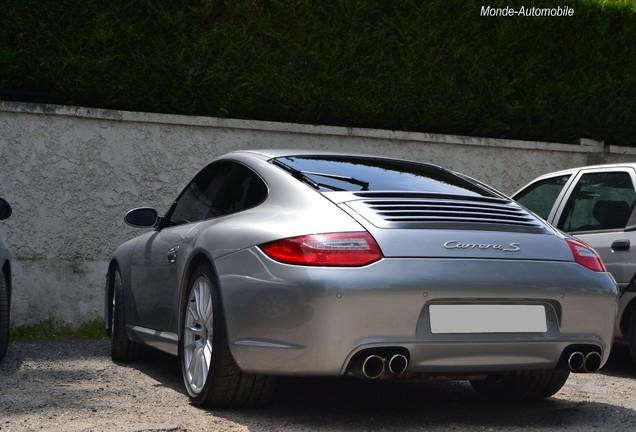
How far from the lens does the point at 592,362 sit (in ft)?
15.3

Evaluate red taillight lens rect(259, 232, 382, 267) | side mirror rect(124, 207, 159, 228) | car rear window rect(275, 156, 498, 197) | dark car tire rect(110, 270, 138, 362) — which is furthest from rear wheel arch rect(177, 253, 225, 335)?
dark car tire rect(110, 270, 138, 362)

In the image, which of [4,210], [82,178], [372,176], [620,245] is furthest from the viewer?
[82,178]

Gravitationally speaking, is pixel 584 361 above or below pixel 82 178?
below

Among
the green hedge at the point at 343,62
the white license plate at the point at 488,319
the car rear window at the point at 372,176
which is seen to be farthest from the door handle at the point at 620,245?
the green hedge at the point at 343,62

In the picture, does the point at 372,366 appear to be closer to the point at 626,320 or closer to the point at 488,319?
the point at 488,319

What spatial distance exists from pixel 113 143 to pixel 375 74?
9.79ft

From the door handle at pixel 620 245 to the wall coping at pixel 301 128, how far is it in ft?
12.8

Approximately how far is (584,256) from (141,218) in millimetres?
3046

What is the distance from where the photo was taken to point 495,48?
10.8m

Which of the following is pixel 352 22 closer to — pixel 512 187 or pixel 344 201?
pixel 512 187

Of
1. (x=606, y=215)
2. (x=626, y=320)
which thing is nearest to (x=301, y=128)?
(x=606, y=215)

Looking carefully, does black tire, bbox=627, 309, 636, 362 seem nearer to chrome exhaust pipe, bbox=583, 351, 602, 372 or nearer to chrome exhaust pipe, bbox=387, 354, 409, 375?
chrome exhaust pipe, bbox=583, 351, 602, 372

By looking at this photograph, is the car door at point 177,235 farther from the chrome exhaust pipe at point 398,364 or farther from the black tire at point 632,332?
the black tire at point 632,332

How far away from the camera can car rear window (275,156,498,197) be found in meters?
4.97
